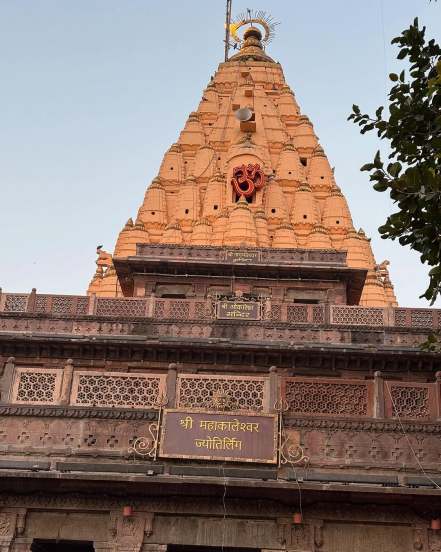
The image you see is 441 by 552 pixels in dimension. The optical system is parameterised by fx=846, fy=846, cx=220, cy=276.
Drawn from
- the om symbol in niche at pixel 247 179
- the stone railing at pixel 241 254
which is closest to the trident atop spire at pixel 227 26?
the om symbol in niche at pixel 247 179

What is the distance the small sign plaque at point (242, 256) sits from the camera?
1155 inches

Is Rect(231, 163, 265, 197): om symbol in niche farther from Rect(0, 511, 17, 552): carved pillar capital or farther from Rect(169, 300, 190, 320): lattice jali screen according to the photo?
Rect(0, 511, 17, 552): carved pillar capital

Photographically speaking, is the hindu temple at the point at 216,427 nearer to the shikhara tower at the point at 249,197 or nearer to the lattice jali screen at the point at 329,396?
the lattice jali screen at the point at 329,396

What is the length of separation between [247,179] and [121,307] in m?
12.3

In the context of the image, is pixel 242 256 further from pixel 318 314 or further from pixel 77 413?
pixel 77 413

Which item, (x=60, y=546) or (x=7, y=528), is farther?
(x=60, y=546)

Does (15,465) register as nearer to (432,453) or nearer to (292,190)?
(432,453)

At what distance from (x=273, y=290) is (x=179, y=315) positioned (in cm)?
601

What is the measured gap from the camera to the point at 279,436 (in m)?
18.2

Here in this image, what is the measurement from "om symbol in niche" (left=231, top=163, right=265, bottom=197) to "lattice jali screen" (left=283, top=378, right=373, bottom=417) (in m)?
16.4

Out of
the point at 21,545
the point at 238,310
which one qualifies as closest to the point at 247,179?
the point at 238,310

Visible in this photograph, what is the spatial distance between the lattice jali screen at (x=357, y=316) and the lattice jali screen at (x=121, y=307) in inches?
218

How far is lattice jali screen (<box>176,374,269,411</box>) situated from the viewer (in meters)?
19.0

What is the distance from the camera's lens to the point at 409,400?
62.7 feet
